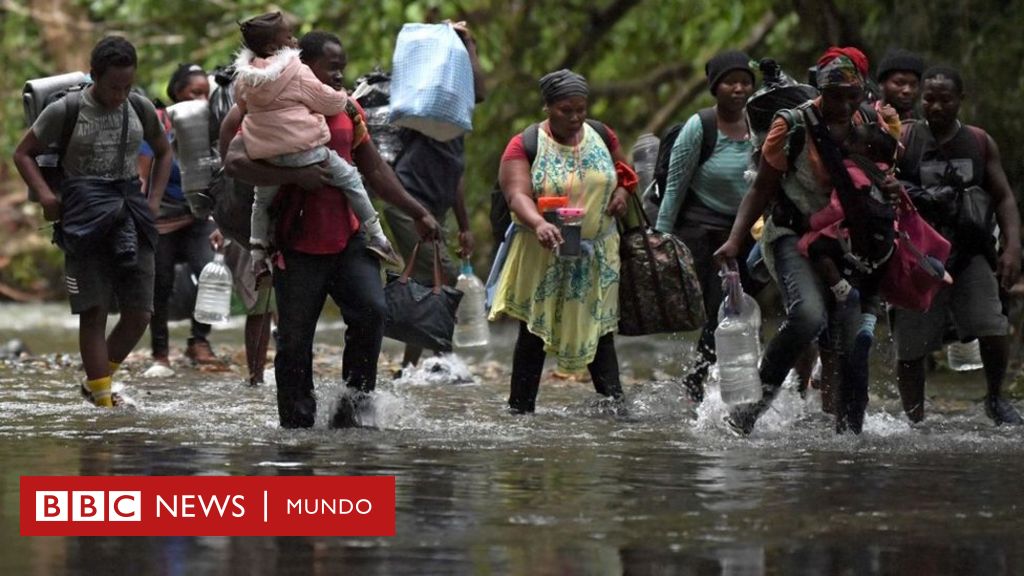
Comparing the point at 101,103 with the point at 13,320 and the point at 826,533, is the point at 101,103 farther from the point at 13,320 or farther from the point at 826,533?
the point at 13,320

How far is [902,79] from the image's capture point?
10.1 meters

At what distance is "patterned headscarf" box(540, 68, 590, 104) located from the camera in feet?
32.4

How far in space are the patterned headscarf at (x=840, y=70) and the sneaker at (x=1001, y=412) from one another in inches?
85.1

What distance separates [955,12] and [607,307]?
5527 mm

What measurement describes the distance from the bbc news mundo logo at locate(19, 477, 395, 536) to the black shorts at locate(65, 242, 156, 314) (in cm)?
275

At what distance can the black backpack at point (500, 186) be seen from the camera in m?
10.0

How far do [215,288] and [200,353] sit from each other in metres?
1.18

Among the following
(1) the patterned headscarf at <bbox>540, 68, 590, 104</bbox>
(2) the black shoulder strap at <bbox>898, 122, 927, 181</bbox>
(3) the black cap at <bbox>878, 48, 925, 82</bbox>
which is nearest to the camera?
(2) the black shoulder strap at <bbox>898, 122, 927, 181</bbox>

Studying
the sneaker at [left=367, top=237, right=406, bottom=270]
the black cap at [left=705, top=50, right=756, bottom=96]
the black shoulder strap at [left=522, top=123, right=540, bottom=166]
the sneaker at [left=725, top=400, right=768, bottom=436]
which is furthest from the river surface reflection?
the black cap at [left=705, top=50, right=756, bottom=96]

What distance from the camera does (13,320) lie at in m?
21.7

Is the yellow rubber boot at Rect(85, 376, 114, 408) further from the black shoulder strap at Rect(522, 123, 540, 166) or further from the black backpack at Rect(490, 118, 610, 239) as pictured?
the black shoulder strap at Rect(522, 123, 540, 166)

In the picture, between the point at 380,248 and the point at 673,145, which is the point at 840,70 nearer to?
the point at 380,248

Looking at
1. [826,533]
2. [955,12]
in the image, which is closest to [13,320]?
[955,12]

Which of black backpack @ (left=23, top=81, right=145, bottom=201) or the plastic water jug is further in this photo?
the plastic water jug
